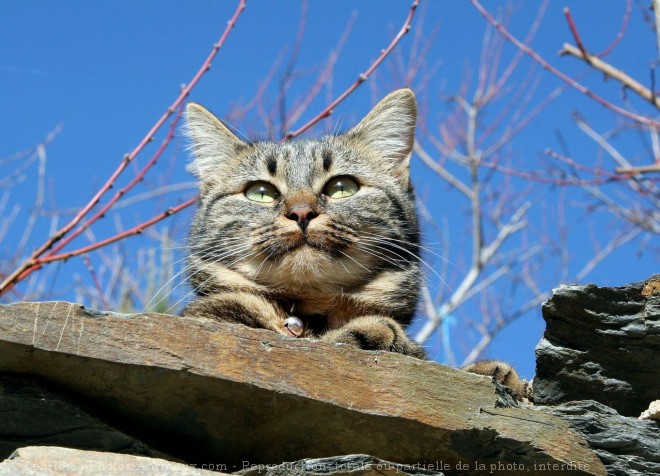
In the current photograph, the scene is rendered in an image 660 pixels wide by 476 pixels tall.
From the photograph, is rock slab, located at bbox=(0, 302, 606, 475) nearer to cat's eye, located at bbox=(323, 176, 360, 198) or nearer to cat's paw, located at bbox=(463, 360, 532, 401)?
cat's paw, located at bbox=(463, 360, 532, 401)

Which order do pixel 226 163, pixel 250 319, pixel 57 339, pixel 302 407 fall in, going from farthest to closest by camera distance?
1. pixel 226 163
2. pixel 250 319
3. pixel 302 407
4. pixel 57 339

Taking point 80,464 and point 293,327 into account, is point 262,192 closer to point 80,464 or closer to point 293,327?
point 293,327

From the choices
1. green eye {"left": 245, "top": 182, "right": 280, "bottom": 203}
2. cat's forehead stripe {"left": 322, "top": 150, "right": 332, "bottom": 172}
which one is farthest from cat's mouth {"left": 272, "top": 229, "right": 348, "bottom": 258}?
cat's forehead stripe {"left": 322, "top": 150, "right": 332, "bottom": 172}

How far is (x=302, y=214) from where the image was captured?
3.69m

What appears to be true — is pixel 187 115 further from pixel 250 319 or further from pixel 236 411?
pixel 236 411

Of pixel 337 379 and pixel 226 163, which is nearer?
pixel 337 379

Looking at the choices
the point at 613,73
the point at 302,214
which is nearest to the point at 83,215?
the point at 302,214

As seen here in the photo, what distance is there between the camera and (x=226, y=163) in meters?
4.64

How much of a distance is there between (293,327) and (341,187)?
936mm

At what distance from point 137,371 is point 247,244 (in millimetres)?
1275

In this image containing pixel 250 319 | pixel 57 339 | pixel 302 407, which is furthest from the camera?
pixel 250 319

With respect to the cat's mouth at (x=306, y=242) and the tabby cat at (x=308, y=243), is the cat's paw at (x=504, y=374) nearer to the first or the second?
the tabby cat at (x=308, y=243)

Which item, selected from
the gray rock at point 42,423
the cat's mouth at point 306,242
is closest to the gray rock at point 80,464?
the gray rock at point 42,423

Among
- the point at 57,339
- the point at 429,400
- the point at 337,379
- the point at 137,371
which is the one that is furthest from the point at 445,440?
the point at 57,339
